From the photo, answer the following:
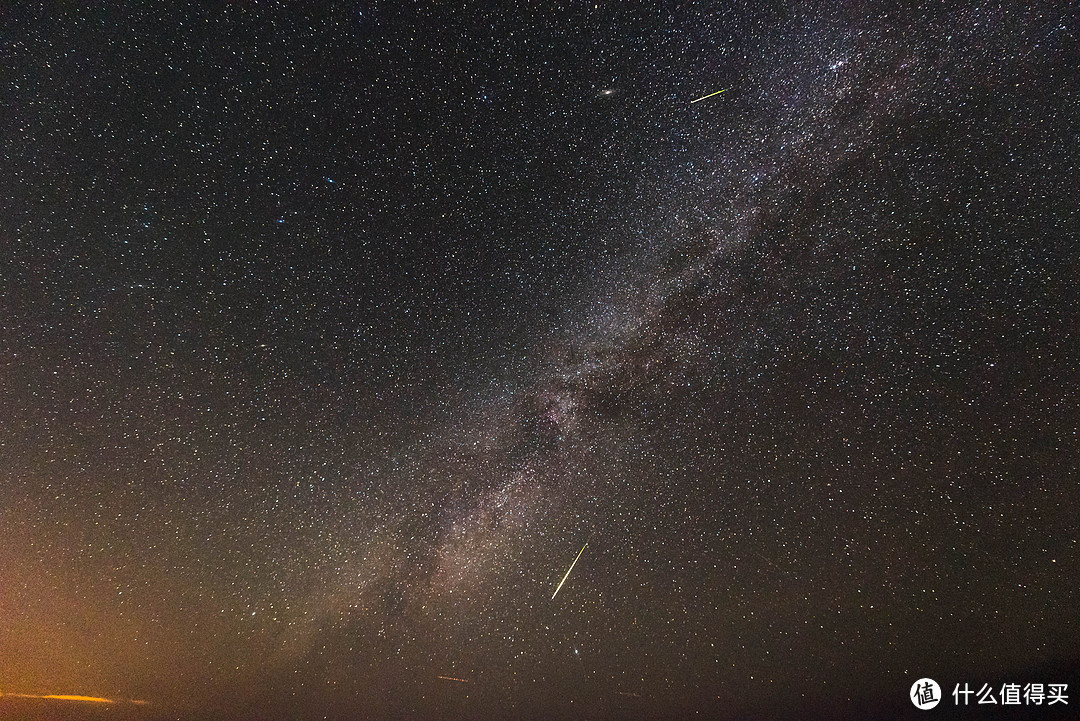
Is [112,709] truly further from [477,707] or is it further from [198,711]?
[477,707]

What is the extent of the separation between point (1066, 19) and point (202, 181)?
298 cm

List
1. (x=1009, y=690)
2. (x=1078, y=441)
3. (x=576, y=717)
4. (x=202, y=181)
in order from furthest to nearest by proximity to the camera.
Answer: (x=1009, y=690), (x=576, y=717), (x=1078, y=441), (x=202, y=181)

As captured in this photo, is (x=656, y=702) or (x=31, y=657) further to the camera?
(x=656, y=702)

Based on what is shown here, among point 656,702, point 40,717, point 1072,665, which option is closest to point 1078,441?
point 1072,665

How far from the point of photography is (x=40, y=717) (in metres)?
2.46
